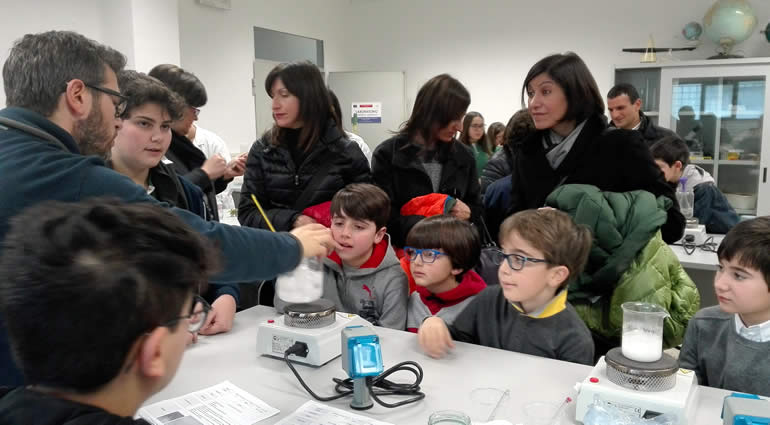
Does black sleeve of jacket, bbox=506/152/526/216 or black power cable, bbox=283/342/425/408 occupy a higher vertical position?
black sleeve of jacket, bbox=506/152/526/216

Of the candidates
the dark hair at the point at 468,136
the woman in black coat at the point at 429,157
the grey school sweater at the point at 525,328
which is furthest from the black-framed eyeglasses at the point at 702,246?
the dark hair at the point at 468,136

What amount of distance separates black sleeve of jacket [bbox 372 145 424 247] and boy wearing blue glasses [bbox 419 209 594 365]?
692 millimetres

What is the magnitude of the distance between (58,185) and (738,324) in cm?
175

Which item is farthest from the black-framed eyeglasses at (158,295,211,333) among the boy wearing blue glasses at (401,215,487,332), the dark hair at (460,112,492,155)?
the dark hair at (460,112,492,155)

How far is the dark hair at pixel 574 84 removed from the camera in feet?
6.88

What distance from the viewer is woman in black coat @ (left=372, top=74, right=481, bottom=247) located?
247 centimetres

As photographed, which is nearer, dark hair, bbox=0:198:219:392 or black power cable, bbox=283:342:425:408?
dark hair, bbox=0:198:219:392

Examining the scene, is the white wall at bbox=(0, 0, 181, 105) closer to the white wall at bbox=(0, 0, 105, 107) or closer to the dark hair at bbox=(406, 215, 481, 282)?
the white wall at bbox=(0, 0, 105, 107)

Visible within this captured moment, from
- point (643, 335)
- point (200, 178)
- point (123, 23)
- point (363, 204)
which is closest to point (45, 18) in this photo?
point (123, 23)

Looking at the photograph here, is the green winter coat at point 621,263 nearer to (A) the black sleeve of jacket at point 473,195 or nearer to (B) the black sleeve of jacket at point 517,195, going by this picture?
(B) the black sleeve of jacket at point 517,195

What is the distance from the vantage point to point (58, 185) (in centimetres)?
113

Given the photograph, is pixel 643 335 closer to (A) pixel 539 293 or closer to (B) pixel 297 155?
(A) pixel 539 293

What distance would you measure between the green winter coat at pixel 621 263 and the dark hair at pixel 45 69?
1.49m

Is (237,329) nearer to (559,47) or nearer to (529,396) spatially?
(529,396)
